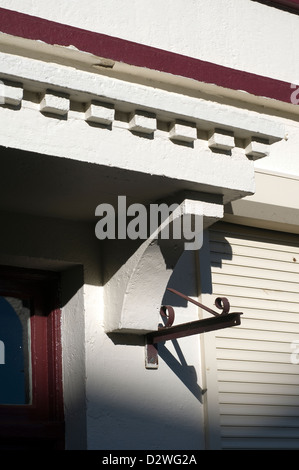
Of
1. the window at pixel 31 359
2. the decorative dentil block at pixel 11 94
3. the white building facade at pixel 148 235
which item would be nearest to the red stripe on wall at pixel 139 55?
the white building facade at pixel 148 235

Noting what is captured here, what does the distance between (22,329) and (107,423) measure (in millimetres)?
764

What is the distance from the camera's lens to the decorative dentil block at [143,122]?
506cm

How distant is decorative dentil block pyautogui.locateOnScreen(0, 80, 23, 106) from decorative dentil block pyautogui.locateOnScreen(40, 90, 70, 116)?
0.42 ft

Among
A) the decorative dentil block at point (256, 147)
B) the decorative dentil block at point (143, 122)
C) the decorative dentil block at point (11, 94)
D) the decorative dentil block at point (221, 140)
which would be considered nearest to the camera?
the decorative dentil block at point (11, 94)

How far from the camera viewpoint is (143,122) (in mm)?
5078

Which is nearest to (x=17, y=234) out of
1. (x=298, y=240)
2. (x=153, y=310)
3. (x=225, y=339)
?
(x=153, y=310)

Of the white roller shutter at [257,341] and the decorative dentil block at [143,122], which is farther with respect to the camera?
the white roller shutter at [257,341]

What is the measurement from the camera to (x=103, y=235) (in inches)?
230

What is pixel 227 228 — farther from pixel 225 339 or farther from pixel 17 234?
pixel 17 234

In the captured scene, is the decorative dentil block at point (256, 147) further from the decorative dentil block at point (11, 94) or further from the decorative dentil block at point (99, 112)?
the decorative dentil block at point (11, 94)

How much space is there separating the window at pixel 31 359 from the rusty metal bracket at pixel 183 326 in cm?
55

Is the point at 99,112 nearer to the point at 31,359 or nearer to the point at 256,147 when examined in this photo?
the point at 256,147

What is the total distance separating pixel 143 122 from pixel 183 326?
1257 millimetres

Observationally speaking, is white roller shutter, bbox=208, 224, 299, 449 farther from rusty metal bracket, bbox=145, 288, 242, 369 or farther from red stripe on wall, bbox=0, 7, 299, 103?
red stripe on wall, bbox=0, 7, 299, 103
